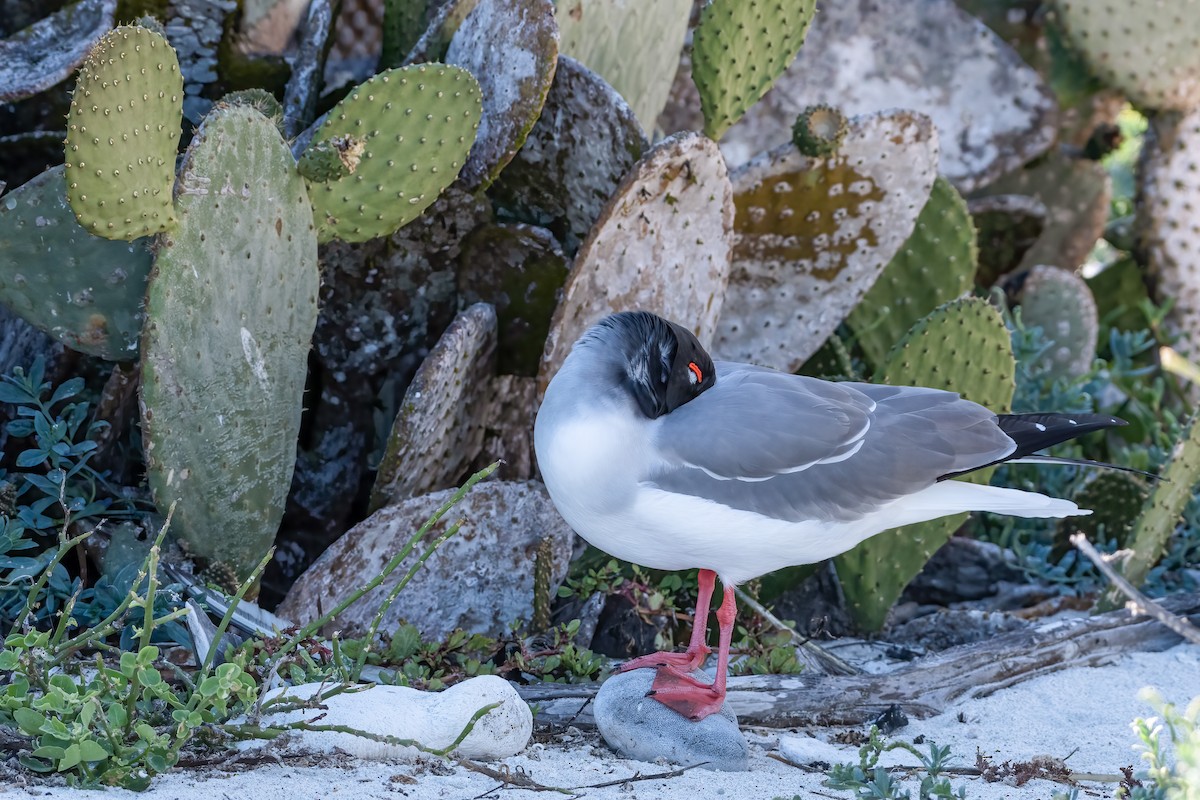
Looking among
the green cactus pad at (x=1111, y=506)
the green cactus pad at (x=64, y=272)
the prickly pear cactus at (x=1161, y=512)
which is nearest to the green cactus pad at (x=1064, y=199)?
the green cactus pad at (x=1111, y=506)

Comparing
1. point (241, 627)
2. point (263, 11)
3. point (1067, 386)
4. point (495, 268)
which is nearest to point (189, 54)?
point (263, 11)

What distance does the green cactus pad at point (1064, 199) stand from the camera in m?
4.33

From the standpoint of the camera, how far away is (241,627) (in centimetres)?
219

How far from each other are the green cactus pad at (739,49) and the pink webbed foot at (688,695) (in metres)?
1.31

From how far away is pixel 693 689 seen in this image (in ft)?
6.77

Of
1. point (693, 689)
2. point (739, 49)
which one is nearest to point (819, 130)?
point (739, 49)

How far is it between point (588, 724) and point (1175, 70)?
2839 mm

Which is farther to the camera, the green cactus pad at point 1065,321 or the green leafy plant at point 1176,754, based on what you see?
the green cactus pad at point 1065,321

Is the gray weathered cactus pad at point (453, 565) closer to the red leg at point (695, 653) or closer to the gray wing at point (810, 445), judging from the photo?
the red leg at point (695, 653)

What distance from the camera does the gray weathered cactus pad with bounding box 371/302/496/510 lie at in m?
2.43

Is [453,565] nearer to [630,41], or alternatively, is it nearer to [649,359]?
[649,359]

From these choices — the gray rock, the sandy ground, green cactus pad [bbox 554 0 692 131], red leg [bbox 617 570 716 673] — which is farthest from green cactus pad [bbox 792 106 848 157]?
the gray rock

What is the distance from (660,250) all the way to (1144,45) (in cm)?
204

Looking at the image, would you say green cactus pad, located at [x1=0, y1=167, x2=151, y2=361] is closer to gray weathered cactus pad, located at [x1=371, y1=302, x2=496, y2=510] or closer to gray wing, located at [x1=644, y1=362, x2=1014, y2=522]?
gray weathered cactus pad, located at [x1=371, y1=302, x2=496, y2=510]
